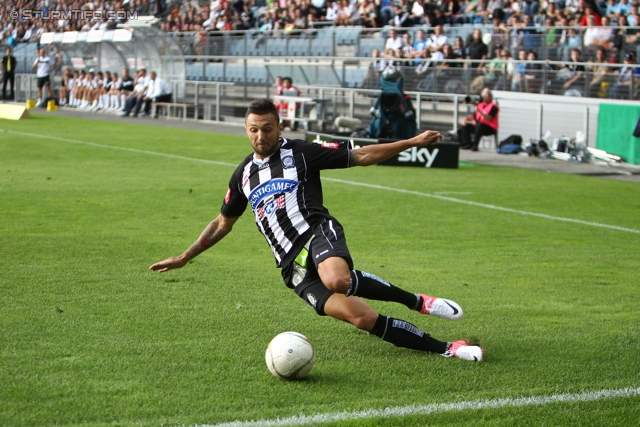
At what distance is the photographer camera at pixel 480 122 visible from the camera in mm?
21456

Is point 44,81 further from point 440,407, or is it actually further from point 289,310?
point 440,407

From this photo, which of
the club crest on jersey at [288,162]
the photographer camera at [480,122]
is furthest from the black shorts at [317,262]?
the photographer camera at [480,122]

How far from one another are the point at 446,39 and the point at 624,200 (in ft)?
45.3

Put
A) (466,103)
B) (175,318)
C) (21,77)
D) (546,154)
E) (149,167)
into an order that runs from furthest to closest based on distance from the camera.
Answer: (21,77) → (466,103) → (546,154) → (149,167) → (175,318)

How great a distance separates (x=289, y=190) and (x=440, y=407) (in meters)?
1.74

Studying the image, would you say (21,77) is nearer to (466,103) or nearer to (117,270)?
(466,103)

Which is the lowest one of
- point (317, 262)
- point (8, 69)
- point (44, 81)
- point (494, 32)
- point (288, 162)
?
point (317, 262)

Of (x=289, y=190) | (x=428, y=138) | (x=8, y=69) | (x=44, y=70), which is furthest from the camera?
(x=8, y=69)

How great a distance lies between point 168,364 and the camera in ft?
16.6

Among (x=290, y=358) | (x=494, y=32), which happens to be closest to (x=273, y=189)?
(x=290, y=358)

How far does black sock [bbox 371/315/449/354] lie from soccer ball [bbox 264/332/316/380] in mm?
576

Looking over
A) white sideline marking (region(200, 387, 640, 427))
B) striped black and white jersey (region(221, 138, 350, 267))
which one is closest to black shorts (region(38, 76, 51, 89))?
striped black and white jersey (region(221, 138, 350, 267))

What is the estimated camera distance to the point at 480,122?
21875mm

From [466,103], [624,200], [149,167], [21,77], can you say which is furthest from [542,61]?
[21,77]
